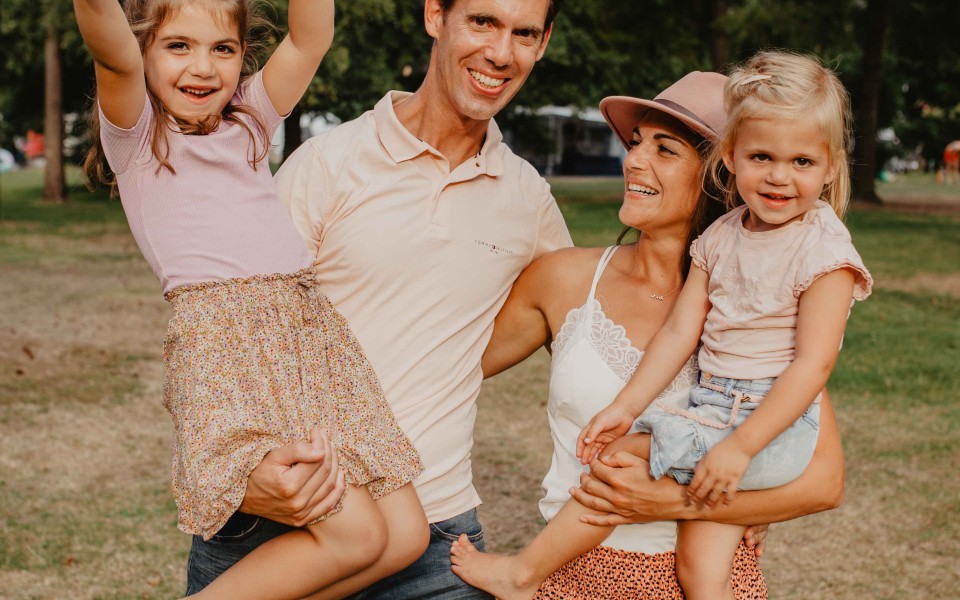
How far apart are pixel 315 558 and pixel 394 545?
0.21 m

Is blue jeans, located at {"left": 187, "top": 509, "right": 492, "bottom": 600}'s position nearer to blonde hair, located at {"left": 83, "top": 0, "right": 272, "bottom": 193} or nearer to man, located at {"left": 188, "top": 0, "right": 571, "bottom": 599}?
man, located at {"left": 188, "top": 0, "right": 571, "bottom": 599}

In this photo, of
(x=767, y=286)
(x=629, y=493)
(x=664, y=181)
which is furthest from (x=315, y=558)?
(x=664, y=181)

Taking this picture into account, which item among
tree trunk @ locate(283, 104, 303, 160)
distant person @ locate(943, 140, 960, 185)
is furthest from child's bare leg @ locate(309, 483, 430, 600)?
distant person @ locate(943, 140, 960, 185)

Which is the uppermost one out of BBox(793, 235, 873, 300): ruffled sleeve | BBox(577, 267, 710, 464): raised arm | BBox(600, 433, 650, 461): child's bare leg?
BBox(793, 235, 873, 300): ruffled sleeve

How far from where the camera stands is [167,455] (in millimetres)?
6887

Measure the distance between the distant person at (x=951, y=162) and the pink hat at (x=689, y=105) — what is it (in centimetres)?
5105

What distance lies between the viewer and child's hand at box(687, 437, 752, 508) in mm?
2508

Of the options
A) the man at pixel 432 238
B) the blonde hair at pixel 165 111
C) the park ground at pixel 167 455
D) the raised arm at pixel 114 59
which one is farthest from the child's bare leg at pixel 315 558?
the park ground at pixel 167 455

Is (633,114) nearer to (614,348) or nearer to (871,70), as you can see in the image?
(614,348)

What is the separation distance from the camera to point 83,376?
8719 millimetres

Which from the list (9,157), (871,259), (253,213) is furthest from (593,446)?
(9,157)

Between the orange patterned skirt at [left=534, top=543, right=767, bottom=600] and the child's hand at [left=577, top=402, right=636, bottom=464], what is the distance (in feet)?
0.93

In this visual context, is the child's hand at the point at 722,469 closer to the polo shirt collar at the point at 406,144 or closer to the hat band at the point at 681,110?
the hat band at the point at 681,110

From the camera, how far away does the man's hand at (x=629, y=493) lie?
264 centimetres
